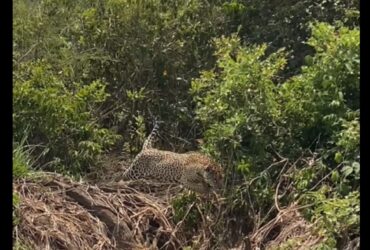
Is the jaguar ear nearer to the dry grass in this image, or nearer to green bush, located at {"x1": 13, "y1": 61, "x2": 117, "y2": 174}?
the dry grass

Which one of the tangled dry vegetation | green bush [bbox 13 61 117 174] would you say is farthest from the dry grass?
green bush [bbox 13 61 117 174]

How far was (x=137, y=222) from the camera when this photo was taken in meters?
6.04

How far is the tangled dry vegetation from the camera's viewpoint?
17.7 feet

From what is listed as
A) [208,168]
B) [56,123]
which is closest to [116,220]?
[208,168]

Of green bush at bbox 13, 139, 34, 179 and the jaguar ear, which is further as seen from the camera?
the jaguar ear

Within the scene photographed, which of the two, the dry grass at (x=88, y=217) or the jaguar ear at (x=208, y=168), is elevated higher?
the jaguar ear at (x=208, y=168)

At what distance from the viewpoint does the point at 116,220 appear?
5.89 meters

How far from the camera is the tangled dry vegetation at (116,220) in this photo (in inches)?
212

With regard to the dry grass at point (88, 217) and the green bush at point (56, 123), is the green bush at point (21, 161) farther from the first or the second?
the green bush at point (56, 123)

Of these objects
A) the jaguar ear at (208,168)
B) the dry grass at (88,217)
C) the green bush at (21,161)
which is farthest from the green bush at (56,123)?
the jaguar ear at (208,168)

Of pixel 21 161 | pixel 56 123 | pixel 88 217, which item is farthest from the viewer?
pixel 56 123

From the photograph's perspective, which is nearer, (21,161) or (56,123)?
(21,161)

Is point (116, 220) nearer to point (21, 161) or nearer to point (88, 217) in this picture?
point (88, 217)
